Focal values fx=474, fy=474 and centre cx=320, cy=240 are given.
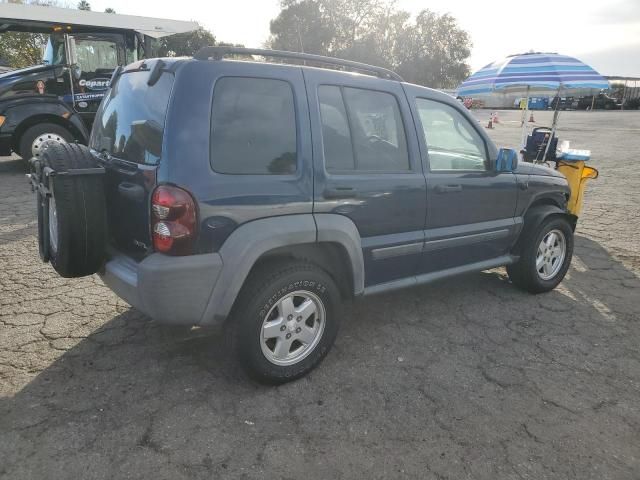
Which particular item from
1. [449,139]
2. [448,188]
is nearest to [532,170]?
[449,139]

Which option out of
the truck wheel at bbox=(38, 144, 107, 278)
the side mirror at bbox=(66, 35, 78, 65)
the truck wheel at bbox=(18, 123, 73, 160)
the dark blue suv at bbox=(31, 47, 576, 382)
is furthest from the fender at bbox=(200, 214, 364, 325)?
the side mirror at bbox=(66, 35, 78, 65)

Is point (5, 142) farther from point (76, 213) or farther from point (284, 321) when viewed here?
point (284, 321)

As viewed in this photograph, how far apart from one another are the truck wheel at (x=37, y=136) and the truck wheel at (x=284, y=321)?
6.90 m

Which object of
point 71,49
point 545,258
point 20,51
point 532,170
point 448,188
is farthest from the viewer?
point 20,51

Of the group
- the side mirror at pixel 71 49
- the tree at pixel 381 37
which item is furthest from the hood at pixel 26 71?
the tree at pixel 381 37

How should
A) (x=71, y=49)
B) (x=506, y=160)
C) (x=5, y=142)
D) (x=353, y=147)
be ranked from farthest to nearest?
(x=71, y=49) < (x=5, y=142) < (x=506, y=160) < (x=353, y=147)

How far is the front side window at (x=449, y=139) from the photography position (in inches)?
130

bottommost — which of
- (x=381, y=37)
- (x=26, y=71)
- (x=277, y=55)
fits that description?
(x=277, y=55)

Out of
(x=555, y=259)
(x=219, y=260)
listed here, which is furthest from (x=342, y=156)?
(x=555, y=259)

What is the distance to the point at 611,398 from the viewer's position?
9.09ft

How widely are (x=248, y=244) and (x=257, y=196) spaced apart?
26 cm

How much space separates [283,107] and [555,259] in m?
3.03

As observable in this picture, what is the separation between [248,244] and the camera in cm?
243

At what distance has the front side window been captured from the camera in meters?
3.30
